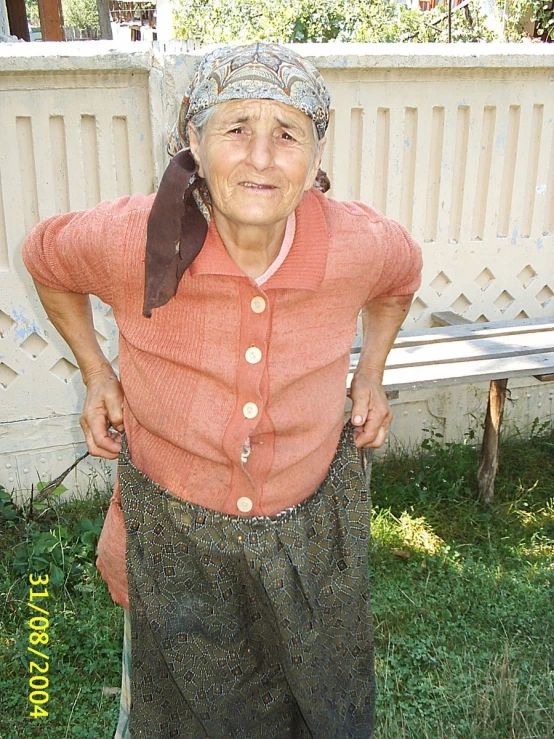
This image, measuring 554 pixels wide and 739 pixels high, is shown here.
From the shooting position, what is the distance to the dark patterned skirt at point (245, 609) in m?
1.65

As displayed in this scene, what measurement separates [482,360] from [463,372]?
0.61ft

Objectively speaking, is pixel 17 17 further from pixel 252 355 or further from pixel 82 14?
pixel 82 14

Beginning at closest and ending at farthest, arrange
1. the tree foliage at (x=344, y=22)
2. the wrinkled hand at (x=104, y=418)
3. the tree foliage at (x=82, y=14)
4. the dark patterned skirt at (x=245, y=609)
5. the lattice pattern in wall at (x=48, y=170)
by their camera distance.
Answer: the dark patterned skirt at (x=245, y=609) < the wrinkled hand at (x=104, y=418) < the lattice pattern in wall at (x=48, y=170) < the tree foliage at (x=344, y=22) < the tree foliage at (x=82, y=14)

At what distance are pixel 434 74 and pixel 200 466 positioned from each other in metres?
2.74

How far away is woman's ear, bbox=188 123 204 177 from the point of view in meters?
1.54

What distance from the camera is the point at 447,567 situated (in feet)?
11.0

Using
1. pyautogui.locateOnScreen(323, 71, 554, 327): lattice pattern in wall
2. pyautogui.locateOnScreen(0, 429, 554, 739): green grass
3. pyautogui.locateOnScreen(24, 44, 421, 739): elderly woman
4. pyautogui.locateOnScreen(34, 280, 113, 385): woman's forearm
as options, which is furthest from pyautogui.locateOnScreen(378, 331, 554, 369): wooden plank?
pyautogui.locateOnScreen(34, 280, 113, 385): woman's forearm

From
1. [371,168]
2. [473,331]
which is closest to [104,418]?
[371,168]

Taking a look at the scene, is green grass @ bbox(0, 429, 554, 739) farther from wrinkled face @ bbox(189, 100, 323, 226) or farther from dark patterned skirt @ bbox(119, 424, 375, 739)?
wrinkled face @ bbox(189, 100, 323, 226)

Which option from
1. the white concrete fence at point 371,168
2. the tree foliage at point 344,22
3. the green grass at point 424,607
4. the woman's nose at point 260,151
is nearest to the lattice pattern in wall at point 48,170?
the white concrete fence at point 371,168

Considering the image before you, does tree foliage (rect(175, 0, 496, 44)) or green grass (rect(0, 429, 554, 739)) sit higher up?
tree foliage (rect(175, 0, 496, 44))

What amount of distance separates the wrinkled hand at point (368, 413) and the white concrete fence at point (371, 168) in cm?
188

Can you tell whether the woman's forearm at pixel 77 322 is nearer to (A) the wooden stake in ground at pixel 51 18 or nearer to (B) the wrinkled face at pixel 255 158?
(B) the wrinkled face at pixel 255 158
